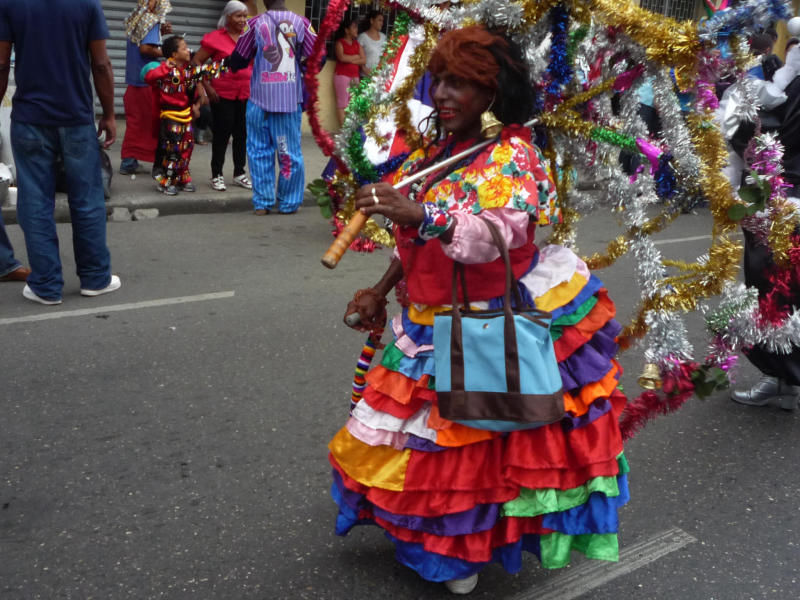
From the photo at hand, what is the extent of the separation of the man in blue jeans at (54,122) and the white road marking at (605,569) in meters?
3.70

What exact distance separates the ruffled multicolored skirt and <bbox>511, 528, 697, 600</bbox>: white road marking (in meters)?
0.25

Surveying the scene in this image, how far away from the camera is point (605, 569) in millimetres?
2920

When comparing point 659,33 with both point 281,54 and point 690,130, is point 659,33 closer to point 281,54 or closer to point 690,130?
Answer: point 690,130

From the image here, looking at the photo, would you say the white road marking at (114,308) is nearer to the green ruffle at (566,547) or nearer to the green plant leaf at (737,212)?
the green ruffle at (566,547)

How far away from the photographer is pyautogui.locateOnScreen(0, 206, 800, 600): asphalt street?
280 cm

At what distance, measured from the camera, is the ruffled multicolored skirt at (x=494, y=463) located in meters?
2.48

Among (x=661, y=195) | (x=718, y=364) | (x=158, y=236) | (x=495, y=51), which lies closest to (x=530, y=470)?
(x=718, y=364)

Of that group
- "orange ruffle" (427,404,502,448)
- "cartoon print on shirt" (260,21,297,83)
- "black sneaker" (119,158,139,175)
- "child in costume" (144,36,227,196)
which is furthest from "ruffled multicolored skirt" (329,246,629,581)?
"black sneaker" (119,158,139,175)

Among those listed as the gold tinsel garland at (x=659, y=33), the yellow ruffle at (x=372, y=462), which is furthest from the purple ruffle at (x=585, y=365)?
the gold tinsel garland at (x=659, y=33)

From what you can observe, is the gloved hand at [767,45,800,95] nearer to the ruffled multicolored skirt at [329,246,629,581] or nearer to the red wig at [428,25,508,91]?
the ruffled multicolored skirt at [329,246,629,581]

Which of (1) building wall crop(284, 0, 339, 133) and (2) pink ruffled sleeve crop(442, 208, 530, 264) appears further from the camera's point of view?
(1) building wall crop(284, 0, 339, 133)

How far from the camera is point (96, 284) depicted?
18.2 feet

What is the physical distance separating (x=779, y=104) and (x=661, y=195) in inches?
59.3

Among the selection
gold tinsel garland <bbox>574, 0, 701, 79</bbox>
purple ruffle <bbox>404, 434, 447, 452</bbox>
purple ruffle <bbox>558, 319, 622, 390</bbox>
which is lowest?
purple ruffle <bbox>404, 434, 447, 452</bbox>
